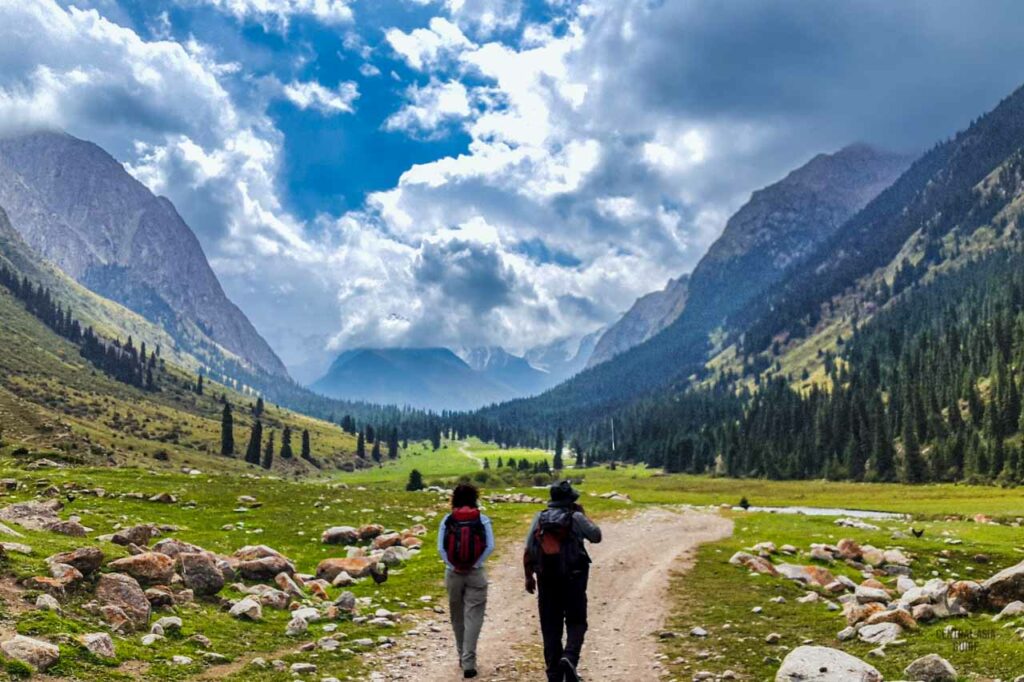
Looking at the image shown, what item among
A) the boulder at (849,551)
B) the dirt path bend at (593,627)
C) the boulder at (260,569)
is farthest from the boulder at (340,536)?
the boulder at (849,551)

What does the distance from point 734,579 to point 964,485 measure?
11492 centimetres

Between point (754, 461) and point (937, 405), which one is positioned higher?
point (937, 405)

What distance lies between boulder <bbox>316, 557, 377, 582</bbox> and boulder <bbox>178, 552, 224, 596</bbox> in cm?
561

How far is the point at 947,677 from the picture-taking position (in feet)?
42.6

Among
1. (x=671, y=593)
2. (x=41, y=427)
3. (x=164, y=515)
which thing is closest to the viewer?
(x=671, y=593)

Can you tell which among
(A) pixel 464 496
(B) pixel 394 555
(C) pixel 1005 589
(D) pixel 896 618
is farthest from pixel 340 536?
(C) pixel 1005 589

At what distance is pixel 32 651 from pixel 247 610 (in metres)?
6.91

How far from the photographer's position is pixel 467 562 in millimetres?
15211

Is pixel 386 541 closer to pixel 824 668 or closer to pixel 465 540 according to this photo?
pixel 465 540

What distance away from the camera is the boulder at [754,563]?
94.2 ft

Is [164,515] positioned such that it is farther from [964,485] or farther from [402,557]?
[964,485]

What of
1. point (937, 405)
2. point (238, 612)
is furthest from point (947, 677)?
point (937, 405)

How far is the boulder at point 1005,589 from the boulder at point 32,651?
2348cm

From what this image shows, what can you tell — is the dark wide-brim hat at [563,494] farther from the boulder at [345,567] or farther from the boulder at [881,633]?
the boulder at [345,567]
